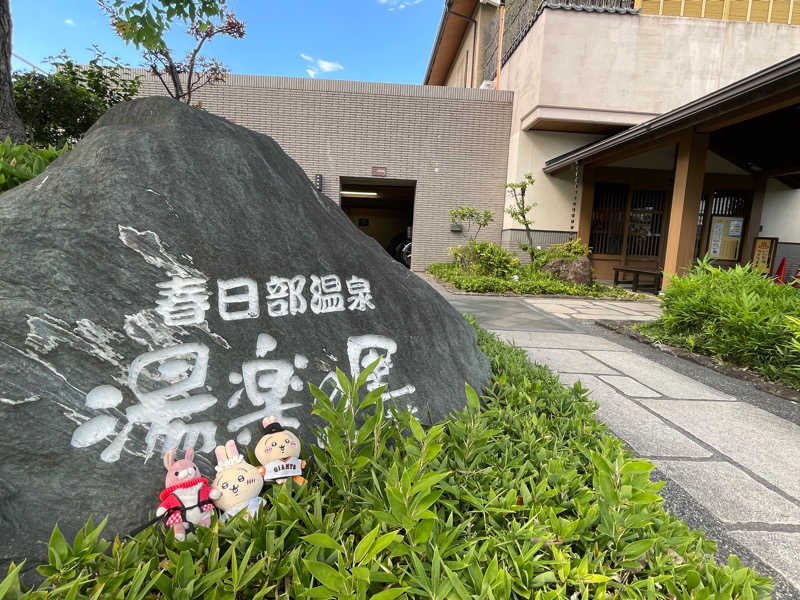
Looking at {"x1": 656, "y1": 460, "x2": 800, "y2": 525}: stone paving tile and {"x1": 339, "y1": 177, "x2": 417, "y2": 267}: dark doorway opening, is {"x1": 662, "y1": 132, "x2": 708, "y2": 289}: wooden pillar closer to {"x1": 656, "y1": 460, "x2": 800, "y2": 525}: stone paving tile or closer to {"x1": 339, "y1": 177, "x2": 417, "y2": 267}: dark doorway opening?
{"x1": 656, "y1": 460, "x2": 800, "y2": 525}: stone paving tile

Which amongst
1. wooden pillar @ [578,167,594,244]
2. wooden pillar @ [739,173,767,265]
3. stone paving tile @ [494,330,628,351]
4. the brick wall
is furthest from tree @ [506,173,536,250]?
wooden pillar @ [739,173,767,265]

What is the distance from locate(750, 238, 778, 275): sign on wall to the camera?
9.92 m

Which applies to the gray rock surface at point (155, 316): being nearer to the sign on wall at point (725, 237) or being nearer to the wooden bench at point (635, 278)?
the wooden bench at point (635, 278)

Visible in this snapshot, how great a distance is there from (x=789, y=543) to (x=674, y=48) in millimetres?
10863

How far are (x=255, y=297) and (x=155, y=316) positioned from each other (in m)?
0.33

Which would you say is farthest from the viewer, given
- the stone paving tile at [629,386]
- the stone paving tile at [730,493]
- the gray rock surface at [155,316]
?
the stone paving tile at [629,386]

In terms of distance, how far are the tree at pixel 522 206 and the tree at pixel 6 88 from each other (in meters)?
8.66

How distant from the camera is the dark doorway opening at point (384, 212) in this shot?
1495 cm

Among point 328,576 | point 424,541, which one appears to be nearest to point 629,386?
point 424,541

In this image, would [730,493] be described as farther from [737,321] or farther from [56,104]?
[56,104]

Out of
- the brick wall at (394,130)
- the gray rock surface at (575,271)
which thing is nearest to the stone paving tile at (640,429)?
the gray rock surface at (575,271)

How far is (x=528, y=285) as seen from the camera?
28.1ft

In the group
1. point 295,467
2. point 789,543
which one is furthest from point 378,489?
point 789,543

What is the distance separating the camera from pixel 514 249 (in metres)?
10.7
